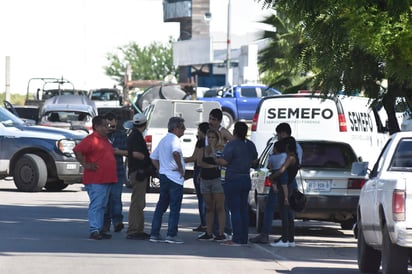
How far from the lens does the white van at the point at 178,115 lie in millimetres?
28797

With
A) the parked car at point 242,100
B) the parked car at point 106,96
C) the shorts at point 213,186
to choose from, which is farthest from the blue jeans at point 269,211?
the parked car at point 106,96

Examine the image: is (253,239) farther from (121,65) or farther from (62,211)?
(121,65)

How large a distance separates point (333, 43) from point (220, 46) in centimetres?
10831

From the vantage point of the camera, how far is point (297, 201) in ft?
58.2

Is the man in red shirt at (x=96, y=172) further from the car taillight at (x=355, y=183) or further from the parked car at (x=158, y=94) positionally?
the parked car at (x=158, y=94)

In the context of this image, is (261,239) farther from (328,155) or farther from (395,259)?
(395,259)

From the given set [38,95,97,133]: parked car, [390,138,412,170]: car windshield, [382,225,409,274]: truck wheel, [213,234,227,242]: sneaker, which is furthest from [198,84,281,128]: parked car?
[382,225,409,274]: truck wheel

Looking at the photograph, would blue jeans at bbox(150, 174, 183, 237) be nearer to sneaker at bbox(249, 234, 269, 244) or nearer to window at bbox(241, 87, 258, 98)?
sneaker at bbox(249, 234, 269, 244)

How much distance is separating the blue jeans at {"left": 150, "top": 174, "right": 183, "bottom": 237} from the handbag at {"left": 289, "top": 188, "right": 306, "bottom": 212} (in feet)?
5.41

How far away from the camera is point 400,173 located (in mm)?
12836

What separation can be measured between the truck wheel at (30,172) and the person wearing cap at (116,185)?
324 inches

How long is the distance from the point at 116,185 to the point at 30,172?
911cm

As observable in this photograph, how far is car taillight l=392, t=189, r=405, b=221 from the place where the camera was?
12.1 m

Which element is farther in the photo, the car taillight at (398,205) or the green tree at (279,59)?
the green tree at (279,59)
